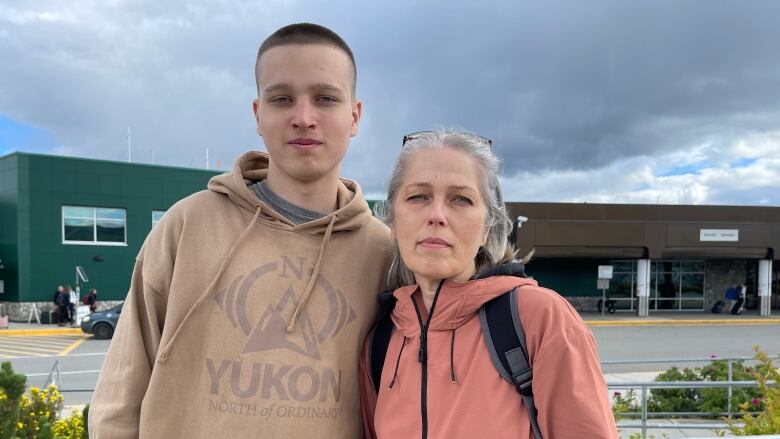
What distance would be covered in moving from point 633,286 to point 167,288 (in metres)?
29.3

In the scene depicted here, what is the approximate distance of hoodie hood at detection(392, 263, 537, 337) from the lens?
177cm

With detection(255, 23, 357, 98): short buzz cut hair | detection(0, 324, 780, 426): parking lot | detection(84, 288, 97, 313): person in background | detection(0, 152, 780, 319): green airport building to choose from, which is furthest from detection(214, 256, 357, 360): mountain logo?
detection(84, 288, 97, 313): person in background

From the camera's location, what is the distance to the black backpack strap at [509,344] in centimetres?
158

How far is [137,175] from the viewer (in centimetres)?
2416

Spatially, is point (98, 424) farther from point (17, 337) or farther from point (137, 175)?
point (137, 175)

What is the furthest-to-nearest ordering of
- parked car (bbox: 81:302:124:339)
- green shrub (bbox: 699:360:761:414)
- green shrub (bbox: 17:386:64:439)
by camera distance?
1. parked car (bbox: 81:302:124:339)
2. green shrub (bbox: 699:360:761:414)
3. green shrub (bbox: 17:386:64:439)

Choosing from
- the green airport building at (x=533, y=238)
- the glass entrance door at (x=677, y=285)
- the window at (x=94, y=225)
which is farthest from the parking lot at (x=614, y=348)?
the glass entrance door at (x=677, y=285)

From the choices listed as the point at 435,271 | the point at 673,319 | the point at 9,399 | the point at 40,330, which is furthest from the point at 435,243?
the point at 673,319

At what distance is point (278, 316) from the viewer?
78.7 inches

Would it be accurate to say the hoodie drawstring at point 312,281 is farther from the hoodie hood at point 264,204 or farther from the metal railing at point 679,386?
the metal railing at point 679,386

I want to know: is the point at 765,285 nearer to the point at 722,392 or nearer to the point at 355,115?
the point at 722,392

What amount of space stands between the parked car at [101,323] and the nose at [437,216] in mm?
18059

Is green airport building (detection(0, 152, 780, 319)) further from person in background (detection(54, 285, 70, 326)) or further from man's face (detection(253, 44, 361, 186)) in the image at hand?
man's face (detection(253, 44, 361, 186))

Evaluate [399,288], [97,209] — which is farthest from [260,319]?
[97,209]
